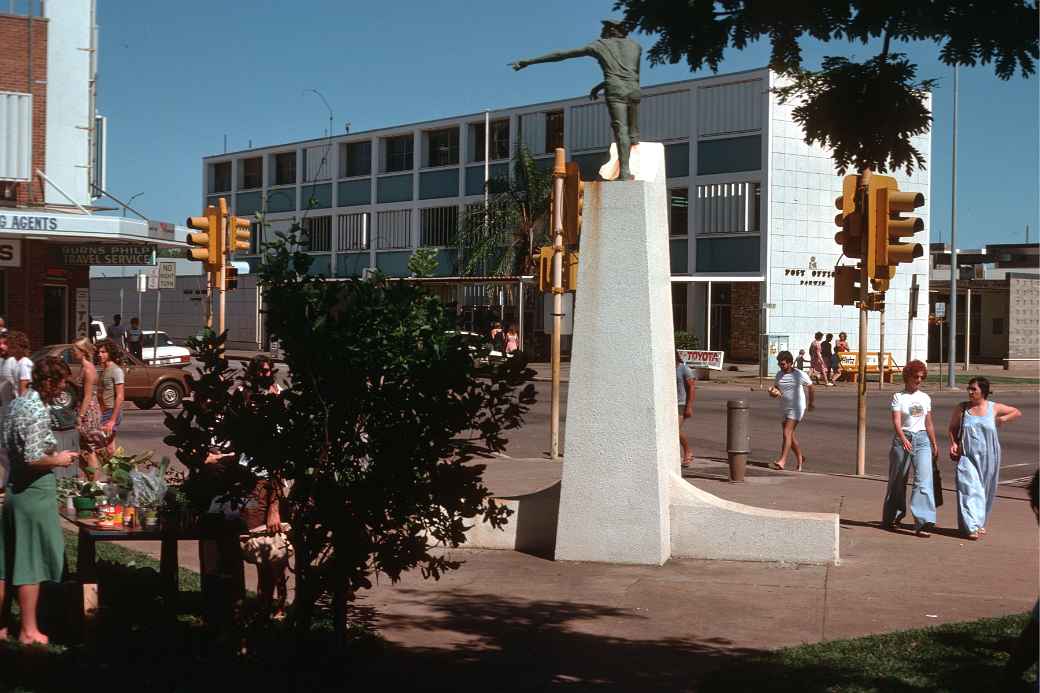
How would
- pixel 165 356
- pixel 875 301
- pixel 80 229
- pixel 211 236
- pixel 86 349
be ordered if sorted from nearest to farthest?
1. pixel 86 349
2. pixel 875 301
3. pixel 211 236
4. pixel 80 229
5. pixel 165 356

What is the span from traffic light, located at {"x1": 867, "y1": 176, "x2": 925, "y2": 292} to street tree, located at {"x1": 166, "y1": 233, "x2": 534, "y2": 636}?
9.44 metres

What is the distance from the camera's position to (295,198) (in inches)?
2388

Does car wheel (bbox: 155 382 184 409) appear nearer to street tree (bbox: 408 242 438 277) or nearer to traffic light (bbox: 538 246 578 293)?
traffic light (bbox: 538 246 578 293)

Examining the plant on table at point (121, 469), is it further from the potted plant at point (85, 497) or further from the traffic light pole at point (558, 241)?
the traffic light pole at point (558, 241)

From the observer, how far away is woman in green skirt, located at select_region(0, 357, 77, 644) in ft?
22.8

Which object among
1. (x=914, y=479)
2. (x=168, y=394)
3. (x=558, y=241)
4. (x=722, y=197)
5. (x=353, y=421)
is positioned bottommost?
(x=168, y=394)

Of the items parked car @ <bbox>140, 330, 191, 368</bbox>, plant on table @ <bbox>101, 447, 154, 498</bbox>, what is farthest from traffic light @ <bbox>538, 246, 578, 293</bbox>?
parked car @ <bbox>140, 330, 191, 368</bbox>

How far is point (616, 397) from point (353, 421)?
4483 millimetres

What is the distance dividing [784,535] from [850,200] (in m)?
5.74

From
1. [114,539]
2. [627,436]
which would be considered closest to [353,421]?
[114,539]

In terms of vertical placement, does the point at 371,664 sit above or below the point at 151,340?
below

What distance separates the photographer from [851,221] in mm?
14656

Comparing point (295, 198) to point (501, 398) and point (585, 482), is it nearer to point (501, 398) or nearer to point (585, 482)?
point (585, 482)

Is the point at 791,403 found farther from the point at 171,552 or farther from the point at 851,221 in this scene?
the point at 171,552
